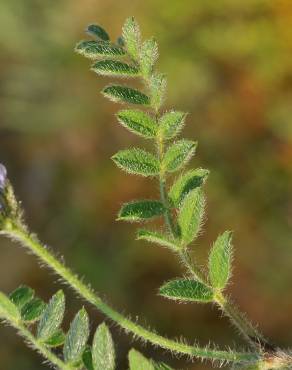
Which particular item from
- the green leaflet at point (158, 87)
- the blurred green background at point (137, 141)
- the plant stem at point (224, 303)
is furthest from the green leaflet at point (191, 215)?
the blurred green background at point (137, 141)

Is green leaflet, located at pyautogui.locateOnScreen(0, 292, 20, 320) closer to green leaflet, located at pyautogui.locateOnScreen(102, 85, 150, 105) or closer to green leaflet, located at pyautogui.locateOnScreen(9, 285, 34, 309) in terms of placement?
green leaflet, located at pyautogui.locateOnScreen(9, 285, 34, 309)

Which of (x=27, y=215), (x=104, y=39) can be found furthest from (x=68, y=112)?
(x=104, y=39)

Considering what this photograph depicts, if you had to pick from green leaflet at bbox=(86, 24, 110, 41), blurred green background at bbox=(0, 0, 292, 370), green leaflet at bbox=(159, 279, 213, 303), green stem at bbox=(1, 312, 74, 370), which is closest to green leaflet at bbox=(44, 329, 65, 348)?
green stem at bbox=(1, 312, 74, 370)

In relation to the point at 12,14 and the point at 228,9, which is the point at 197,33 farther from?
the point at 12,14

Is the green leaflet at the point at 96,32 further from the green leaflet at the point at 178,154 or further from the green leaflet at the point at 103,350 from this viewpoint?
the green leaflet at the point at 103,350

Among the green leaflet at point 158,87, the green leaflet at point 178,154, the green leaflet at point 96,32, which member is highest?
the green leaflet at point 96,32

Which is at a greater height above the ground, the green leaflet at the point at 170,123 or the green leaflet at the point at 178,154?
the green leaflet at the point at 170,123
